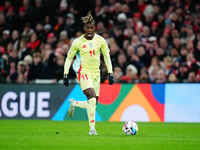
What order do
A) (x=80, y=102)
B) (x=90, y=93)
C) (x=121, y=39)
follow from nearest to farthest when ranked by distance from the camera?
(x=90, y=93) → (x=80, y=102) → (x=121, y=39)

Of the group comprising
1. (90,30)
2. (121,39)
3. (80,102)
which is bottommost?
(80,102)

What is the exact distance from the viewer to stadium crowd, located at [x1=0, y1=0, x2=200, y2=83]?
19.7m

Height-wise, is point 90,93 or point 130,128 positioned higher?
point 90,93

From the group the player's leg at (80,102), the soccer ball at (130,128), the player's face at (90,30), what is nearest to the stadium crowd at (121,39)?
the player's leg at (80,102)

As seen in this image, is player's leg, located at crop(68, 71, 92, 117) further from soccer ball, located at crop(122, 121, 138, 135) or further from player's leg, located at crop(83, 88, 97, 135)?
soccer ball, located at crop(122, 121, 138, 135)

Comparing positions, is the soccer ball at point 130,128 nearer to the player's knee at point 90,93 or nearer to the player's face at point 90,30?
the player's knee at point 90,93

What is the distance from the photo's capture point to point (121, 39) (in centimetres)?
2178

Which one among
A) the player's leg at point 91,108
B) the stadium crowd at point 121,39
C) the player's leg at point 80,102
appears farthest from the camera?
the stadium crowd at point 121,39

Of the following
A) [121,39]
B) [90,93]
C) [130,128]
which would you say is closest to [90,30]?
[90,93]

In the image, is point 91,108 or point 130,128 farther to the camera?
point 91,108

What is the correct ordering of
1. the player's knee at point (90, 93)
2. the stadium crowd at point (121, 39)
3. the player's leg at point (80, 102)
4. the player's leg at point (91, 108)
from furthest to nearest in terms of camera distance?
the stadium crowd at point (121, 39), the player's leg at point (80, 102), the player's knee at point (90, 93), the player's leg at point (91, 108)

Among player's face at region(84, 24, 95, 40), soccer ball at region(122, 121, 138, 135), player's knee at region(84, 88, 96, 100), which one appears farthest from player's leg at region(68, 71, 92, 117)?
soccer ball at region(122, 121, 138, 135)

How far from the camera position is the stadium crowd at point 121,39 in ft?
64.7

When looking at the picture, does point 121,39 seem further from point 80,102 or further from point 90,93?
point 90,93
